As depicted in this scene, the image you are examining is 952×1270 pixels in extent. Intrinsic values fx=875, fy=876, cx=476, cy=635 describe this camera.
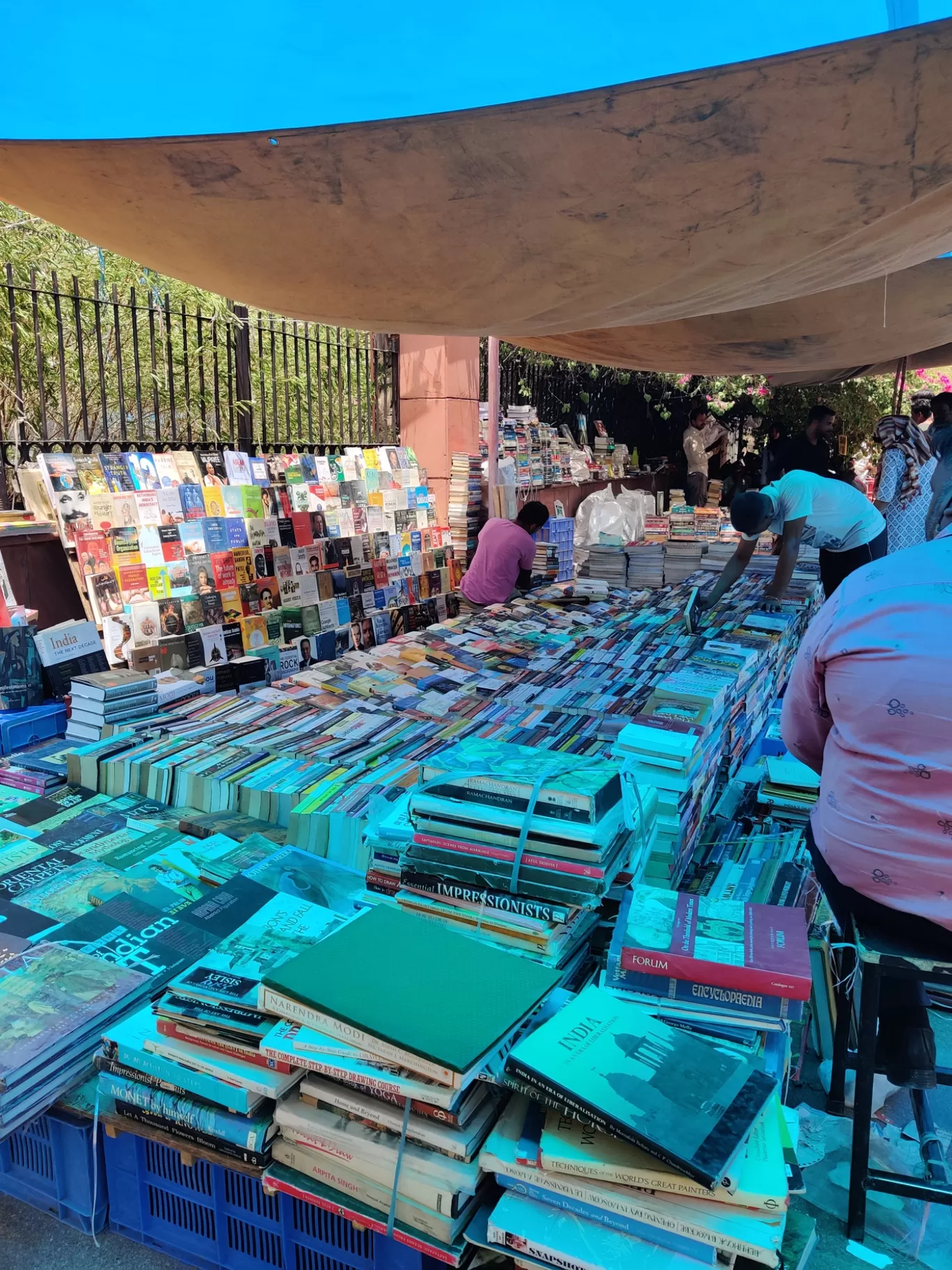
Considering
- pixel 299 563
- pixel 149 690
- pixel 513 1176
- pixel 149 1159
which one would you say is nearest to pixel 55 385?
pixel 299 563

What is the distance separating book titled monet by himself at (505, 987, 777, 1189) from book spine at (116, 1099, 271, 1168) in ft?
1.63

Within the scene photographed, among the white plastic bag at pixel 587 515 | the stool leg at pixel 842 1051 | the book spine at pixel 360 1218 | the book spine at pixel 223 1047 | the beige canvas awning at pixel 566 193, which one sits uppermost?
the beige canvas awning at pixel 566 193

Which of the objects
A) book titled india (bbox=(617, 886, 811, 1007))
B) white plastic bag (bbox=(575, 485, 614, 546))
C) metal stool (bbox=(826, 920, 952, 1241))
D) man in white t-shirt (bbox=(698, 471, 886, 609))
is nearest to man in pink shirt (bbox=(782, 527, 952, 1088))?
metal stool (bbox=(826, 920, 952, 1241))

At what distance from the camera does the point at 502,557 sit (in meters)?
5.83

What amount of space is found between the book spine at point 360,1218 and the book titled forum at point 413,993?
0.27 m

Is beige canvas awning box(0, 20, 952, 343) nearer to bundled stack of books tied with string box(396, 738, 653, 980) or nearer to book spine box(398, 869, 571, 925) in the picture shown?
bundled stack of books tied with string box(396, 738, 653, 980)

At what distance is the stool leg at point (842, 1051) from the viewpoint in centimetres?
209

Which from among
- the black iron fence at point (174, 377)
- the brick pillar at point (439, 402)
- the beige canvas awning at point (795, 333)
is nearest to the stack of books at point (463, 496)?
the brick pillar at point (439, 402)

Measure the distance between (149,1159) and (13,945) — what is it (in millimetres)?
613

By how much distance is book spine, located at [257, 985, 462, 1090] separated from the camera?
4.27 ft

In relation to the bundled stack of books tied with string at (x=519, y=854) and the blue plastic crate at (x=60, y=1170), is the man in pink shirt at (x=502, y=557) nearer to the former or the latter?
the bundled stack of books tied with string at (x=519, y=854)

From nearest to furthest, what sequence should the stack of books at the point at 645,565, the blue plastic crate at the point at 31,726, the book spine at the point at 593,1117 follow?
the book spine at the point at 593,1117 → the blue plastic crate at the point at 31,726 → the stack of books at the point at 645,565

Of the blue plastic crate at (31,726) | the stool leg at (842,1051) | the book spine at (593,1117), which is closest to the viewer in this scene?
the book spine at (593,1117)

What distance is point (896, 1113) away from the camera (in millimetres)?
2162
